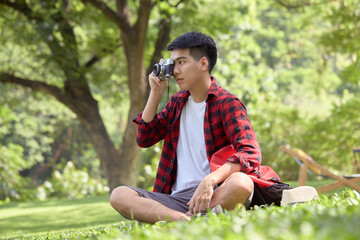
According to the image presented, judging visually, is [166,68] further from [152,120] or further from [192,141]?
[192,141]

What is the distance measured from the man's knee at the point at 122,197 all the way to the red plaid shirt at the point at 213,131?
1.44 ft

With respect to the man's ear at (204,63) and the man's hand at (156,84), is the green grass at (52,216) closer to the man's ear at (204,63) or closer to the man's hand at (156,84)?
the man's hand at (156,84)

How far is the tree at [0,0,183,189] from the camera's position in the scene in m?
10.5

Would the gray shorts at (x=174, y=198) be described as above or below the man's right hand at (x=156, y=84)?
below

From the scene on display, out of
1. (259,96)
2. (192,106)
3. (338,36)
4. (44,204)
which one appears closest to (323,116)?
(259,96)

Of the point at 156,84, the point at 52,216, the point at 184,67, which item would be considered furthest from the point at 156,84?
the point at 52,216

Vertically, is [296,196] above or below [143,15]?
below

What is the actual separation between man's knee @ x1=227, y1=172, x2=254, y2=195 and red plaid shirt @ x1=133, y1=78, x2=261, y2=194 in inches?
2.9

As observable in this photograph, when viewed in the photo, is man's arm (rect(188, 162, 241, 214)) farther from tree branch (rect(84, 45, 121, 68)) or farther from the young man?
tree branch (rect(84, 45, 121, 68))

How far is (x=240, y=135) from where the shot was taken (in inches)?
135

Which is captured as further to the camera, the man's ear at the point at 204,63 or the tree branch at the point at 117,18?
the tree branch at the point at 117,18

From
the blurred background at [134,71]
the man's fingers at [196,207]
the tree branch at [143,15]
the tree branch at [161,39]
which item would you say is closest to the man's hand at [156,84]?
the man's fingers at [196,207]

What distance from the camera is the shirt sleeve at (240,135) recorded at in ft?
10.8

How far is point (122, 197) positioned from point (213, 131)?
31.7 inches
